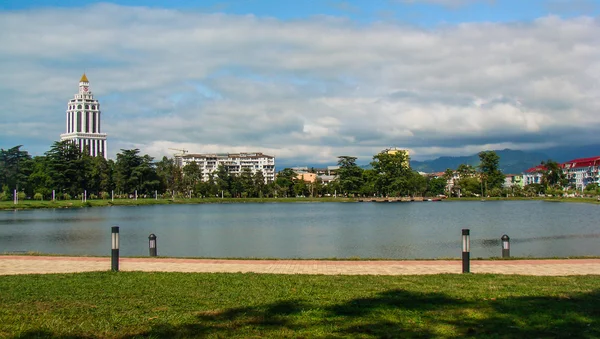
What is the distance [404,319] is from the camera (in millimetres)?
6977

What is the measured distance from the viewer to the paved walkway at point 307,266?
13.0 m

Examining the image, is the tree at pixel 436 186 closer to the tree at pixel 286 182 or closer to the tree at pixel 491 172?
the tree at pixel 491 172

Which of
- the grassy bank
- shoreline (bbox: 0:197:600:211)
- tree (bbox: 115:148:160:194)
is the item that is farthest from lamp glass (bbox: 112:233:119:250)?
tree (bbox: 115:148:160:194)

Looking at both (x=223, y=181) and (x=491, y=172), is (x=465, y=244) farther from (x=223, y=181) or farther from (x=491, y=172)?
(x=491, y=172)

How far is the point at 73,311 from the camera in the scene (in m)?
7.57

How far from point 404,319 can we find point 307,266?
7305 mm

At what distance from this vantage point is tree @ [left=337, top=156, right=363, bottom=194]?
13900 cm

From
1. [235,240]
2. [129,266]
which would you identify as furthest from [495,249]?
[129,266]

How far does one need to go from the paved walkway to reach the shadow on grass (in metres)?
4.57

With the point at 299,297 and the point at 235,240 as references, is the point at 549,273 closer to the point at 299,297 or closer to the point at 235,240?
the point at 299,297

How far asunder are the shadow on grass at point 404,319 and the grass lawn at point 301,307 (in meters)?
0.01

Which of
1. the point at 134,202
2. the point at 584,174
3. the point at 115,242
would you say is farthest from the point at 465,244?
the point at 584,174

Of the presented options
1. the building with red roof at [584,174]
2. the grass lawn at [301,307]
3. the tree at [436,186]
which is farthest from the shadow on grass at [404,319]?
the building with red roof at [584,174]

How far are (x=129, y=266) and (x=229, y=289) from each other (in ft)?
20.2
